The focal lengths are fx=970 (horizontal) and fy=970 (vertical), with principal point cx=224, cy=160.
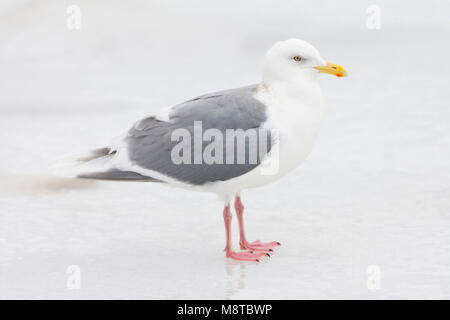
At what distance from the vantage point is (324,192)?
8.73m

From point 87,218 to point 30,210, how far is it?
541 mm

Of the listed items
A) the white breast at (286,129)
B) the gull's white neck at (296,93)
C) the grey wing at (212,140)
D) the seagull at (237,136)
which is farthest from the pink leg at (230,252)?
the gull's white neck at (296,93)

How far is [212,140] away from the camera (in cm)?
689

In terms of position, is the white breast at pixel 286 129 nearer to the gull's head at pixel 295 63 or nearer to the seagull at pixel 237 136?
the seagull at pixel 237 136

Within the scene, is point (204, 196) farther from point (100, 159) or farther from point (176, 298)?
point (176, 298)

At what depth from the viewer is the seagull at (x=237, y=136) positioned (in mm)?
6816

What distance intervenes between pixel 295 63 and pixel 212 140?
2.68ft

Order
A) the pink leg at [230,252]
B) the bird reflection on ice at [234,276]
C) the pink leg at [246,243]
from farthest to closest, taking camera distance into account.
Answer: the pink leg at [246,243]
the pink leg at [230,252]
the bird reflection on ice at [234,276]

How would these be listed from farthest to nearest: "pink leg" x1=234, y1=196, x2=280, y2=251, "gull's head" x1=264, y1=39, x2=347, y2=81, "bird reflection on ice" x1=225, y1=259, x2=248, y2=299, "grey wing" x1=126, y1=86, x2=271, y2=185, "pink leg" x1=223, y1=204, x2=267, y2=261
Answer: "pink leg" x1=234, y1=196, x2=280, y2=251
"pink leg" x1=223, y1=204, x2=267, y2=261
"gull's head" x1=264, y1=39, x2=347, y2=81
"grey wing" x1=126, y1=86, x2=271, y2=185
"bird reflection on ice" x1=225, y1=259, x2=248, y2=299

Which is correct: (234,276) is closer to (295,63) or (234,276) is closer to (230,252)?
(230,252)

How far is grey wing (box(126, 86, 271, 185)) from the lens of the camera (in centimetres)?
681

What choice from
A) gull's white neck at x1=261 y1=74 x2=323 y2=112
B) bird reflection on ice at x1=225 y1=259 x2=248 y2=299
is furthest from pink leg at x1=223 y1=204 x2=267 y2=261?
gull's white neck at x1=261 y1=74 x2=323 y2=112

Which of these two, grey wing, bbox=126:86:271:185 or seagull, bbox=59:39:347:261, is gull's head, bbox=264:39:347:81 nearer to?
seagull, bbox=59:39:347:261

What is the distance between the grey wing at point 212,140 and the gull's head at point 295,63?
0.82 feet
